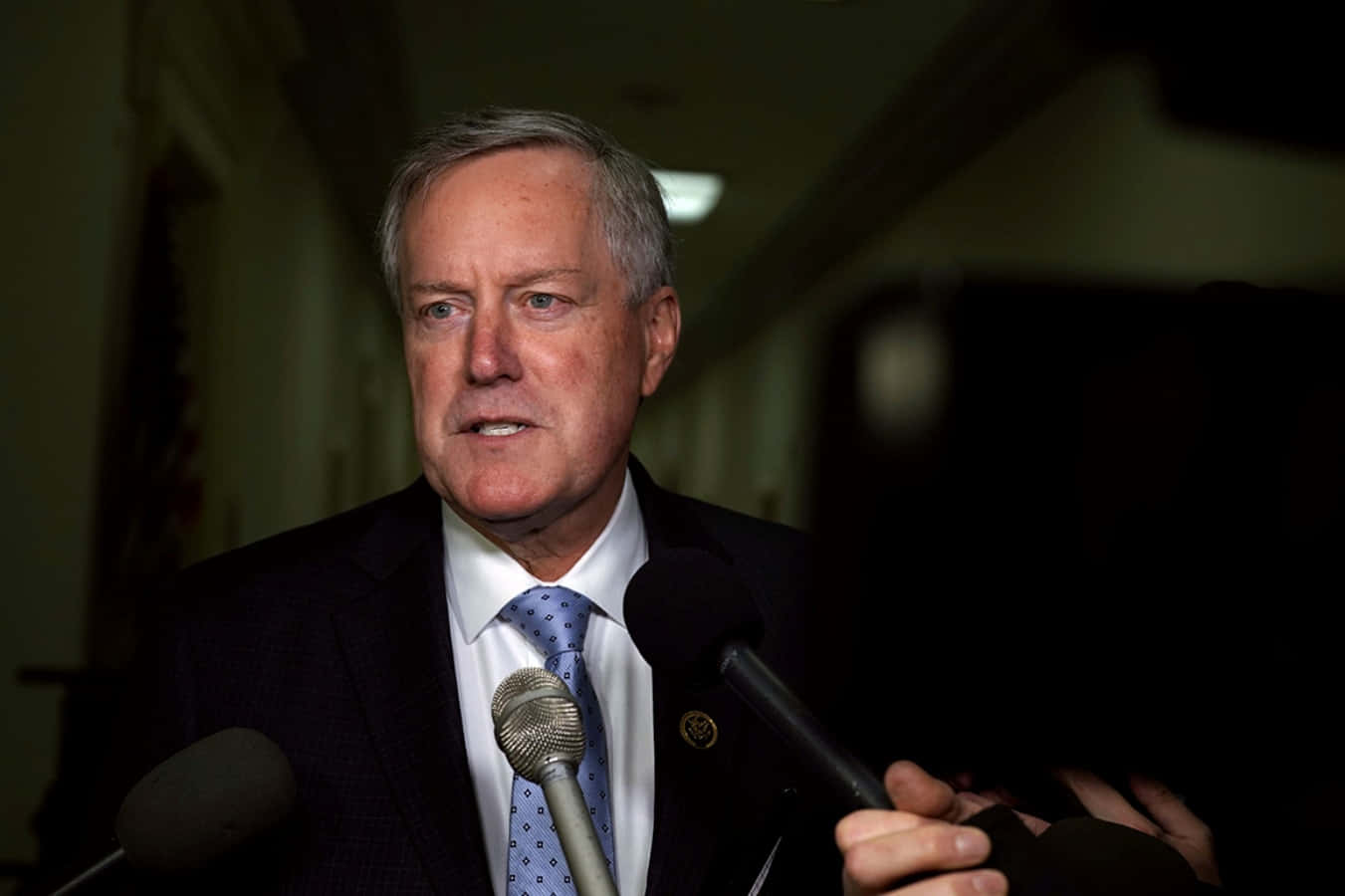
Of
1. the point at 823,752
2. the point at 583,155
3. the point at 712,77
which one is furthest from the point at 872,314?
the point at 712,77

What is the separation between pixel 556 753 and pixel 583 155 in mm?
914

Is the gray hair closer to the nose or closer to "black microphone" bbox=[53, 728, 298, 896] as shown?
the nose

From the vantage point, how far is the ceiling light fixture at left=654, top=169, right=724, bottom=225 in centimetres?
407

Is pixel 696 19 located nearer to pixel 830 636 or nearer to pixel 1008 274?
pixel 830 636

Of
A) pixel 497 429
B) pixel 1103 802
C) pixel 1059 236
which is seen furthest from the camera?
pixel 1059 236

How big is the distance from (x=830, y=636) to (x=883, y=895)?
18 cm

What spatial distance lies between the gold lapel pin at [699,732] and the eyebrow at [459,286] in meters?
0.48

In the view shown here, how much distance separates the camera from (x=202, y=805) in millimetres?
785

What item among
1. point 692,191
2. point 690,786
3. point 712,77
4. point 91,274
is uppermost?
point 712,77

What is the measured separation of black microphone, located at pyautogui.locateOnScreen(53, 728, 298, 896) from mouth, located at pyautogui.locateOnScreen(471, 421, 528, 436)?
1.68 feet

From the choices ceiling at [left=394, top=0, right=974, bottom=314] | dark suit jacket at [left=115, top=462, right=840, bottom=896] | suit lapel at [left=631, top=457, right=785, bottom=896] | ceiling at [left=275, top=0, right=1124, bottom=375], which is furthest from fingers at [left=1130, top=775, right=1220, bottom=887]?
ceiling at [left=394, top=0, right=974, bottom=314]

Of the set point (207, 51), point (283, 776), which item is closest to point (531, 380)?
point (283, 776)

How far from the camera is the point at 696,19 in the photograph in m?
3.06

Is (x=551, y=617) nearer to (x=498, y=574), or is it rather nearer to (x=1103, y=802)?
(x=498, y=574)
